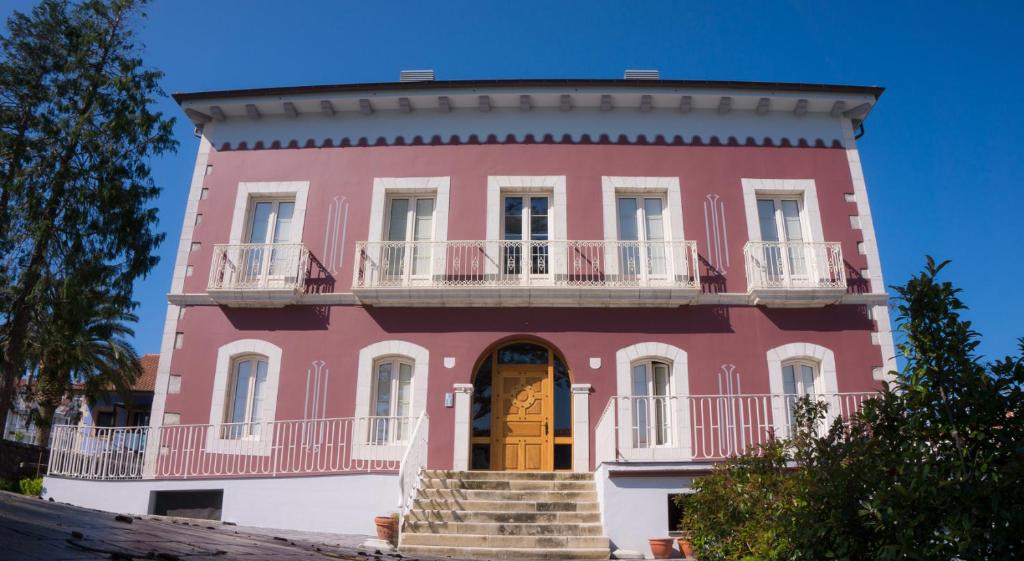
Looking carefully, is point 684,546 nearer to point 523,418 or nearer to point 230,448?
point 523,418

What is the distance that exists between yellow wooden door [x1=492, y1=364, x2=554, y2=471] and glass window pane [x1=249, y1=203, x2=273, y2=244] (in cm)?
511

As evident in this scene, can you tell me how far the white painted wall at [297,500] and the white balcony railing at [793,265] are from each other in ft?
22.4

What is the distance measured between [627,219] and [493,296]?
3000 mm

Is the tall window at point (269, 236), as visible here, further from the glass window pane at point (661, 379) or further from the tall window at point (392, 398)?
the glass window pane at point (661, 379)

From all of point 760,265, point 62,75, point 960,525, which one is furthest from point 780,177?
point 62,75

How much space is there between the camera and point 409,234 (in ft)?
42.3

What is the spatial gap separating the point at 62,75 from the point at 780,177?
1340 cm

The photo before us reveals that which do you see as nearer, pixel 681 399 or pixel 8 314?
pixel 681 399

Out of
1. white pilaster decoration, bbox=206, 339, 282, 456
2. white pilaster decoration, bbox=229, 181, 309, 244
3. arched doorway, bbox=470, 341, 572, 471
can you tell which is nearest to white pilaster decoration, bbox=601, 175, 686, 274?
arched doorway, bbox=470, 341, 572, 471

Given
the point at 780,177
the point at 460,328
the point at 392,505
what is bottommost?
the point at 392,505

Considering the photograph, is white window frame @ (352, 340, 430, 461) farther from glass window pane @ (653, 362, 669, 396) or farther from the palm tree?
the palm tree

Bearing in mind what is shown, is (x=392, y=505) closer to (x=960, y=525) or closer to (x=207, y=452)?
(x=207, y=452)

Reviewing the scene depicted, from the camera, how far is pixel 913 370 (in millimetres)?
4344

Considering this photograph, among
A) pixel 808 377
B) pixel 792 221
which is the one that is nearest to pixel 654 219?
pixel 792 221
